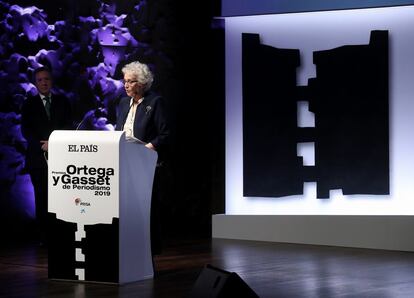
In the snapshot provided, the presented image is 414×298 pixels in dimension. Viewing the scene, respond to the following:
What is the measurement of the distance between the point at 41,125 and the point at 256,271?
9.10ft

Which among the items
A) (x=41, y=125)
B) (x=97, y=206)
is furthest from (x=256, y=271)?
(x=41, y=125)

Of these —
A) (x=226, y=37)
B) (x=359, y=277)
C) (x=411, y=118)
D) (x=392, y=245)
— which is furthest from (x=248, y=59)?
(x=359, y=277)

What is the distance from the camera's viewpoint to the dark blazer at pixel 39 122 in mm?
8148

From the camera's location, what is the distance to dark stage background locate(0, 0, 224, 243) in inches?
348

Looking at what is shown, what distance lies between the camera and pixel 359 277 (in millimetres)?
6094

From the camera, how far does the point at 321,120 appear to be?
8391mm

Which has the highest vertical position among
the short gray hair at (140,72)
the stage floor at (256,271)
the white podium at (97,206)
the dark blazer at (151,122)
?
the short gray hair at (140,72)

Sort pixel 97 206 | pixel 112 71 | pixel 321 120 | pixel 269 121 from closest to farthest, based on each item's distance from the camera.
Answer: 1. pixel 97 206
2. pixel 321 120
3. pixel 269 121
4. pixel 112 71

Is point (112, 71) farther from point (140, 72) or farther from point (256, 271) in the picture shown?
point (256, 271)

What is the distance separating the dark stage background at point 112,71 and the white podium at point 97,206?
3038 millimetres

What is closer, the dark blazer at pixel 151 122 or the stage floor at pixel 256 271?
the stage floor at pixel 256 271

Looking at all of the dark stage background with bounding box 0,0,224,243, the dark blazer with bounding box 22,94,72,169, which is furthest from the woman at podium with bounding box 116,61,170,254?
the dark stage background with bounding box 0,0,224,243

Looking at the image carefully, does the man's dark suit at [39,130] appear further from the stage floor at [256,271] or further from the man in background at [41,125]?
the stage floor at [256,271]

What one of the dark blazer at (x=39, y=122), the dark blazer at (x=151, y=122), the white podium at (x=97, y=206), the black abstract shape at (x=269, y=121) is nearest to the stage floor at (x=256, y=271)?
the white podium at (x=97, y=206)
